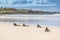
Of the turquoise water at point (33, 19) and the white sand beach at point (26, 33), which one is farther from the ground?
the turquoise water at point (33, 19)

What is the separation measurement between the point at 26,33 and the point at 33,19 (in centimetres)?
17

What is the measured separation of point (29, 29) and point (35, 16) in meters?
0.16

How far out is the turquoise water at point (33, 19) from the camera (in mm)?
1804

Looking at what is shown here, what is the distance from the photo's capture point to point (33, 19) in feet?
5.98

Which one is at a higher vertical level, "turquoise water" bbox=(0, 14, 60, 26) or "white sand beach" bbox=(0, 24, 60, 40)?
"turquoise water" bbox=(0, 14, 60, 26)

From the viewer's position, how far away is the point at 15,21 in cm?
183

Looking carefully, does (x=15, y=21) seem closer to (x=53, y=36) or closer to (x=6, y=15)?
(x=6, y=15)

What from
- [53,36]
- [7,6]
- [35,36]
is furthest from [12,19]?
[53,36]

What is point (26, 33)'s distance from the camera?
1.78 metres

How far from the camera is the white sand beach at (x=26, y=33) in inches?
68.9

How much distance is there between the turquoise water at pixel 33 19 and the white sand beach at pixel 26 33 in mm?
50

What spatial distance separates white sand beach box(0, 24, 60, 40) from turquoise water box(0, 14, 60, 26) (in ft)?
0.17

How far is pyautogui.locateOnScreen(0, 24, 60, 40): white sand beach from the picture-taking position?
5.74ft

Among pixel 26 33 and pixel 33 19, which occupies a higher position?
pixel 33 19
